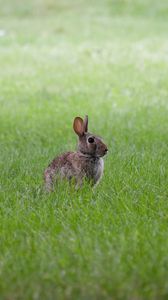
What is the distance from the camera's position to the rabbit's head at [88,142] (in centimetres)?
797

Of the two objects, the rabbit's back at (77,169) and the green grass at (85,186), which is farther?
the rabbit's back at (77,169)

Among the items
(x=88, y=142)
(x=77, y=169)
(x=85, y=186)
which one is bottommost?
(x=85, y=186)

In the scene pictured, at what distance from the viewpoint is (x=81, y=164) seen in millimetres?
8062

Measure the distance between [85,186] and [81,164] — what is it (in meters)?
0.26

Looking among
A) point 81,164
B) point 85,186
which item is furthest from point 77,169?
point 85,186

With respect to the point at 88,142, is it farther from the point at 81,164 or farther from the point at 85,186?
the point at 85,186

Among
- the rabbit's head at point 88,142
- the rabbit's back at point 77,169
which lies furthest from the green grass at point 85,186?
the rabbit's head at point 88,142

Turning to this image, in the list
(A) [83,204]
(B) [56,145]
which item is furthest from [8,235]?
(B) [56,145]

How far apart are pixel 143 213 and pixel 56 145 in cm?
534

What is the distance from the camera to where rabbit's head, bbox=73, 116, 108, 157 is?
797cm

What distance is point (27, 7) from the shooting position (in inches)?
1608

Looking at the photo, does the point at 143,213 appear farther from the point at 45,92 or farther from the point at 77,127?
the point at 45,92

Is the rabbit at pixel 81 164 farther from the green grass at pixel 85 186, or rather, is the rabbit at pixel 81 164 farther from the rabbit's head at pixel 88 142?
the green grass at pixel 85 186

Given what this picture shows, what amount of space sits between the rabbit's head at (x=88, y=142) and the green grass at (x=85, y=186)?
1.28ft
